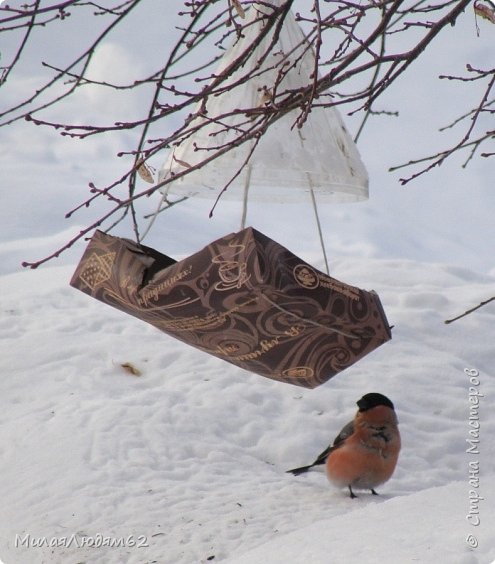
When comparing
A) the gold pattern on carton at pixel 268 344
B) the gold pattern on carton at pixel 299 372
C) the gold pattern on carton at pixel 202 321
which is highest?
the gold pattern on carton at pixel 202 321

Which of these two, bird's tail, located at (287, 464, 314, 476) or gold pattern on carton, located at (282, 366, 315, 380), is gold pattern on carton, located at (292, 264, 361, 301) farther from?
bird's tail, located at (287, 464, 314, 476)

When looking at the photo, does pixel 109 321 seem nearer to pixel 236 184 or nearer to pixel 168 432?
pixel 168 432

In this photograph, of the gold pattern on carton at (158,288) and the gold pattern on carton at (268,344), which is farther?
the gold pattern on carton at (268,344)

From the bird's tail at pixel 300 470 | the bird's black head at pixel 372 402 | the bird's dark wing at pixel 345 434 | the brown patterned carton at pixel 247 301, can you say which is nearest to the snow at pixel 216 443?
the bird's tail at pixel 300 470

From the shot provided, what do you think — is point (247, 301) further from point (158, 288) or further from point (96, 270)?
point (96, 270)

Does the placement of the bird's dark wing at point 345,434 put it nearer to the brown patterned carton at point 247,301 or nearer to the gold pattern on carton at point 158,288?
the brown patterned carton at point 247,301

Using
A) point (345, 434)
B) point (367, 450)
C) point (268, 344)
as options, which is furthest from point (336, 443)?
point (268, 344)

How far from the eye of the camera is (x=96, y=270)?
261cm

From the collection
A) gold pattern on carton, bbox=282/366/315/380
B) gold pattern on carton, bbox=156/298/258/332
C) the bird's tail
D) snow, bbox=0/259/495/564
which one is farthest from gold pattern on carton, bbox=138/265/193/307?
the bird's tail

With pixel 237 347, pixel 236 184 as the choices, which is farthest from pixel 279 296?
pixel 236 184

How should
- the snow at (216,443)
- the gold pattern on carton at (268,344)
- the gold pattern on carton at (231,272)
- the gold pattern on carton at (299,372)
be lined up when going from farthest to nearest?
the snow at (216,443) < the gold pattern on carton at (299,372) < the gold pattern on carton at (268,344) < the gold pattern on carton at (231,272)

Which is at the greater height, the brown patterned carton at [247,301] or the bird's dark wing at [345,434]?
the brown patterned carton at [247,301]

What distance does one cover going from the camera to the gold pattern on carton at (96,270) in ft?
8.46

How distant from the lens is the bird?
418 centimetres
